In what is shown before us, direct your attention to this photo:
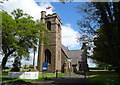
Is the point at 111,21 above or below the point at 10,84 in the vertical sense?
above

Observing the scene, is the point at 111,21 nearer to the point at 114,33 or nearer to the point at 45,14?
the point at 114,33

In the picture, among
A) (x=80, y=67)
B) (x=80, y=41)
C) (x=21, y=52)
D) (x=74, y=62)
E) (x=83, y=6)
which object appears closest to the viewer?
(x=83, y=6)

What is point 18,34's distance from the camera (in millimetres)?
15875

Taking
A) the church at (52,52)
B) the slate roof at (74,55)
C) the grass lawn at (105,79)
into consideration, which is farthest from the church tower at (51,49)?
the grass lawn at (105,79)

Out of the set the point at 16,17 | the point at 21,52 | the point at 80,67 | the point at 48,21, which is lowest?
the point at 80,67

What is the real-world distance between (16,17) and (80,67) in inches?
1357

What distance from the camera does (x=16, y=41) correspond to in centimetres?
1598

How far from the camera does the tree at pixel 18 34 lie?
1508 cm

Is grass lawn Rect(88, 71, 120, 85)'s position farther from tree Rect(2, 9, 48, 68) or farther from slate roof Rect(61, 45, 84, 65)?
slate roof Rect(61, 45, 84, 65)

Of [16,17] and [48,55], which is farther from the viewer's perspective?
[48,55]

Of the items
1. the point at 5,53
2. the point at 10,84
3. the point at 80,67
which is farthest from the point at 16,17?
the point at 80,67

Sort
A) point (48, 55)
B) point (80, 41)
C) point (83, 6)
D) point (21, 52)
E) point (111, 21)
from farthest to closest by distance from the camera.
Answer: point (48, 55), point (21, 52), point (80, 41), point (83, 6), point (111, 21)

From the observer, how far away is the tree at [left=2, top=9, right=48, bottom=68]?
15.1m

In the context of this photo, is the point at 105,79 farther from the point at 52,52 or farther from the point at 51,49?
the point at 51,49
